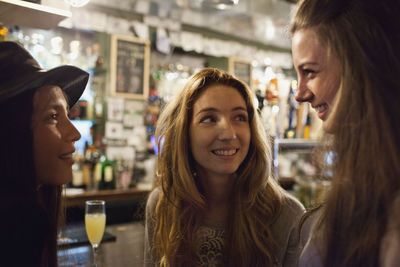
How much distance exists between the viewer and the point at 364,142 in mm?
729

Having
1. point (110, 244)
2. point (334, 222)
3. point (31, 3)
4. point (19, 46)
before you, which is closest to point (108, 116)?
point (110, 244)

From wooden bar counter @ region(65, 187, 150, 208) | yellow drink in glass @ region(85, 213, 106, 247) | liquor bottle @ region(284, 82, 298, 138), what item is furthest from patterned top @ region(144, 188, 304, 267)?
liquor bottle @ region(284, 82, 298, 138)

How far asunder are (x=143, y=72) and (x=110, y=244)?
2784 mm

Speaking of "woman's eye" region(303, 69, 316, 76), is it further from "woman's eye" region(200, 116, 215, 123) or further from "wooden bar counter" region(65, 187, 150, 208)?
"wooden bar counter" region(65, 187, 150, 208)

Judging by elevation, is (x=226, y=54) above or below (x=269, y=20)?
Result: below

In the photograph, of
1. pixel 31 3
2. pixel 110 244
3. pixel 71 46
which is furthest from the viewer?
pixel 71 46

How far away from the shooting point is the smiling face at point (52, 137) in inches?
34.7

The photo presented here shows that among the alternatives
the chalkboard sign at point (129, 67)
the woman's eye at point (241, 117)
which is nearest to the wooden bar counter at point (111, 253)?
the woman's eye at point (241, 117)

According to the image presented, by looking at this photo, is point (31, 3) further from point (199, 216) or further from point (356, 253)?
point (356, 253)

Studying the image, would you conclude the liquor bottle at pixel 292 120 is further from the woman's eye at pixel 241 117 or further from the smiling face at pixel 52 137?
the smiling face at pixel 52 137

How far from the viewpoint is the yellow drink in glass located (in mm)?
1623

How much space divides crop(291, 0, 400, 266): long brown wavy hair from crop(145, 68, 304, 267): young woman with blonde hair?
66cm

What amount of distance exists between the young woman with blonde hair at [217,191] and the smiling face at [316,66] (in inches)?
22.5

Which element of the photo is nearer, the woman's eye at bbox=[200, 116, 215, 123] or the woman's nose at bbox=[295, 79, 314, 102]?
the woman's nose at bbox=[295, 79, 314, 102]
